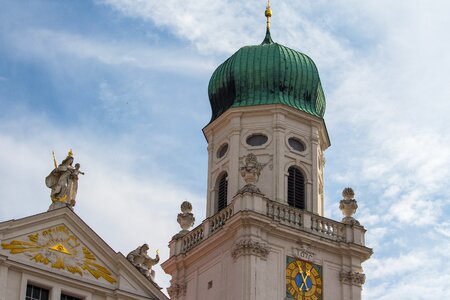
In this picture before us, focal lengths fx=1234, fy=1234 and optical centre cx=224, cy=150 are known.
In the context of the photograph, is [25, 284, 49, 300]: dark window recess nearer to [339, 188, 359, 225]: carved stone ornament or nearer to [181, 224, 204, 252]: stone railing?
[181, 224, 204, 252]: stone railing

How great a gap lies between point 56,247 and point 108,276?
1.31 metres

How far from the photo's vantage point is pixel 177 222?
36562 millimetres

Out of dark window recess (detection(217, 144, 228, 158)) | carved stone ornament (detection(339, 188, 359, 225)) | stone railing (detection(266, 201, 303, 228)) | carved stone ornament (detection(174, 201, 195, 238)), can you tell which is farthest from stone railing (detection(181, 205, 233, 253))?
carved stone ornament (detection(339, 188, 359, 225))

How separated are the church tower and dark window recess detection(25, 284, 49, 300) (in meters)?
8.56

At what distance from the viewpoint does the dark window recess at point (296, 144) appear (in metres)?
36.2

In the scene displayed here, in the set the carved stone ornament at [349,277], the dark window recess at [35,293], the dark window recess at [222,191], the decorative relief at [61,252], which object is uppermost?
the dark window recess at [222,191]

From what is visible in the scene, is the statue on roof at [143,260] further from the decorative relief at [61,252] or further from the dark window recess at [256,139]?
the dark window recess at [256,139]

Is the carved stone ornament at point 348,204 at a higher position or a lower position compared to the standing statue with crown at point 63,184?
higher

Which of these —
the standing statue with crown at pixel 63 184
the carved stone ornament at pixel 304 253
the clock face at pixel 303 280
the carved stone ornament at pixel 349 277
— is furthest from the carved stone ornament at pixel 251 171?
the standing statue with crown at pixel 63 184

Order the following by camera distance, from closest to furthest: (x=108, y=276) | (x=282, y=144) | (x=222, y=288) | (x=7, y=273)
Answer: (x=7, y=273) < (x=108, y=276) < (x=222, y=288) < (x=282, y=144)

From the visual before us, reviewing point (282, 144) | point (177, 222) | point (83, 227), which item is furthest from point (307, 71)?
point (83, 227)

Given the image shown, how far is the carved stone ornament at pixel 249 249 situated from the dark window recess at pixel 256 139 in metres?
4.03

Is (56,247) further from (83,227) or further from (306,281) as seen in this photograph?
(306,281)

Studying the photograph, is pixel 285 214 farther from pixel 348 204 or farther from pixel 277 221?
pixel 348 204
